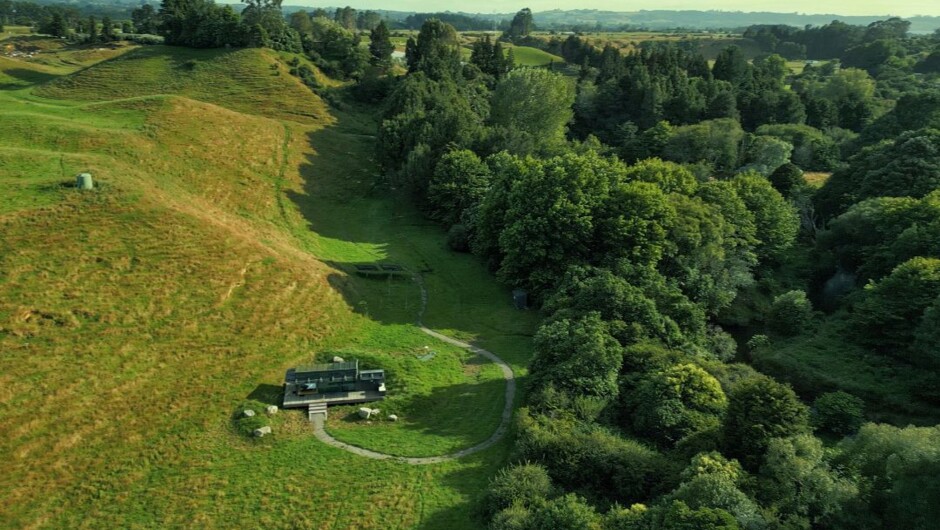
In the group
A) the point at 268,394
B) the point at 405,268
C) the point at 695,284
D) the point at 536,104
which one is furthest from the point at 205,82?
the point at 695,284

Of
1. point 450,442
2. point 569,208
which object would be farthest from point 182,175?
point 450,442

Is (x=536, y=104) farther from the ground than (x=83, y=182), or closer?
farther from the ground

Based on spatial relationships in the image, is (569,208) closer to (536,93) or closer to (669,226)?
(669,226)

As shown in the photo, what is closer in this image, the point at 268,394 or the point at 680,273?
the point at 268,394

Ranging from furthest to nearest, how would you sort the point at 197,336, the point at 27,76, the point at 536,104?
the point at 27,76, the point at 536,104, the point at 197,336

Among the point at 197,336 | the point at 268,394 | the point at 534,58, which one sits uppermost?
the point at 534,58

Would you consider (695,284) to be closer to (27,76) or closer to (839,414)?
(839,414)

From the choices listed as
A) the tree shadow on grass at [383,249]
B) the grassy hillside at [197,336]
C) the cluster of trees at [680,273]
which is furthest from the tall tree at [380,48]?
the grassy hillside at [197,336]
